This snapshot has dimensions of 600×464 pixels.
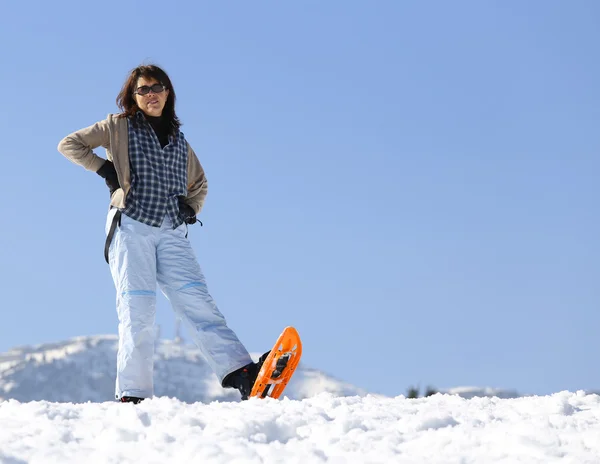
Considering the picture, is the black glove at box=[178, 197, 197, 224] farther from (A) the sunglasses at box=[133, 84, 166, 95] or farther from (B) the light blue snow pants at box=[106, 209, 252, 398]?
(A) the sunglasses at box=[133, 84, 166, 95]

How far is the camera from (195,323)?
597cm

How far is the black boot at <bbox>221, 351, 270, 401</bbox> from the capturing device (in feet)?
18.9

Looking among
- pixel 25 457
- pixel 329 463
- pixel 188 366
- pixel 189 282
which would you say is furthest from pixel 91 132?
pixel 188 366

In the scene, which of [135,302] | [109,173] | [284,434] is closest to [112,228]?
[109,173]

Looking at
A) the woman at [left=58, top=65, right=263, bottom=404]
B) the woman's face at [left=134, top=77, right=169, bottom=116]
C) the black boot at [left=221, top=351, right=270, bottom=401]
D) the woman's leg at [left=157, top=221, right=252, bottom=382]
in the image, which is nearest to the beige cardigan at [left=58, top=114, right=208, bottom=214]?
the woman at [left=58, top=65, right=263, bottom=404]

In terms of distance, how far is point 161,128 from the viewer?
6109 mm

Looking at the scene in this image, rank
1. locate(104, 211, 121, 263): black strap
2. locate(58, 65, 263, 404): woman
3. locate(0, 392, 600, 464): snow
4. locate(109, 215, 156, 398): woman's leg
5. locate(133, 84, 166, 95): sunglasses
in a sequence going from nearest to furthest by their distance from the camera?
1. locate(0, 392, 600, 464): snow
2. locate(109, 215, 156, 398): woman's leg
3. locate(58, 65, 263, 404): woman
4. locate(104, 211, 121, 263): black strap
5. locate(133, 84, 166, 95): sunglasses

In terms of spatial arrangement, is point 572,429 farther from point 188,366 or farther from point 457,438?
point 188,366

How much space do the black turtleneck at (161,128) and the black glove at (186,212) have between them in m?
0.42

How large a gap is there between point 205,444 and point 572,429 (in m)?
1.74

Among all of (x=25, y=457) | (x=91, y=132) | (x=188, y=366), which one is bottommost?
(x=188, y=366)

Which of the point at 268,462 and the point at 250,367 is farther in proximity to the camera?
the point at 250,367

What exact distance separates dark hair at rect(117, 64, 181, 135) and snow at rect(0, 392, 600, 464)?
2478 mm

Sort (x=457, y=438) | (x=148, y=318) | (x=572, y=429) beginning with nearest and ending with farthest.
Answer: (x=457, y=438), (x=572, y=429), (x=148, y=318)
